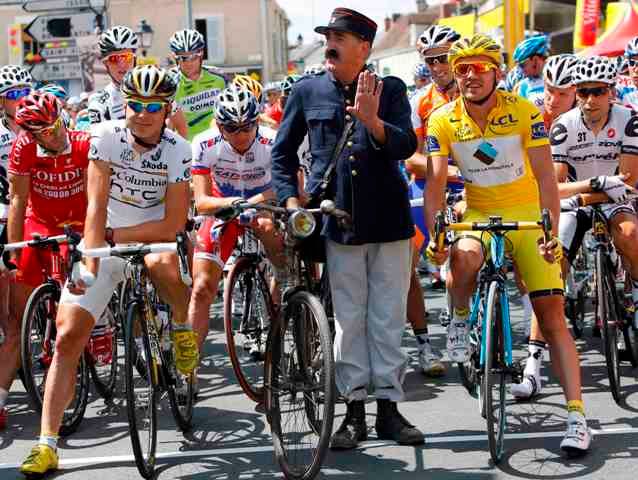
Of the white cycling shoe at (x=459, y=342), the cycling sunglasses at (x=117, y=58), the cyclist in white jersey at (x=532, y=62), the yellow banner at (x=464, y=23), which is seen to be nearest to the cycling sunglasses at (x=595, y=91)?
the white cycling shoe at (x=459, y=342)

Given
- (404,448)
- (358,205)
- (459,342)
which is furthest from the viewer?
(459,342)

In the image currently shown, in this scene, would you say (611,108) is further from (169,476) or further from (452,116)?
(169,476)

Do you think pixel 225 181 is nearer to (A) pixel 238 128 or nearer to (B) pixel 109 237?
(A) pixel 238 128

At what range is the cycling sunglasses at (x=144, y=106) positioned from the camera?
609 cm

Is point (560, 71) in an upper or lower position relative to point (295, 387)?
upper

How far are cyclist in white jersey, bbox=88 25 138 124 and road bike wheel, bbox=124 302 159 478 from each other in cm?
431

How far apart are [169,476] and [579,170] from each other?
373 centimetres

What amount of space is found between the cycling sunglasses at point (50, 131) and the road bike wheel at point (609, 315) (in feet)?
11.9

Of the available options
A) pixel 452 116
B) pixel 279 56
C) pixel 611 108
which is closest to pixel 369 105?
pixel 452 116

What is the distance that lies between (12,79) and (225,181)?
7.60ft

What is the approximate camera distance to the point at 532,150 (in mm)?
6188

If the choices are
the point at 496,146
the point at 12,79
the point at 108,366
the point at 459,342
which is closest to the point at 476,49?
the point at 496,146

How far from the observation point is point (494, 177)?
6375mm

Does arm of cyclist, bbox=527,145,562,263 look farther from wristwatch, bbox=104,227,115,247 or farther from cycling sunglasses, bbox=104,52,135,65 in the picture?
cycling sunglasses, bbox=104,52,135,65
